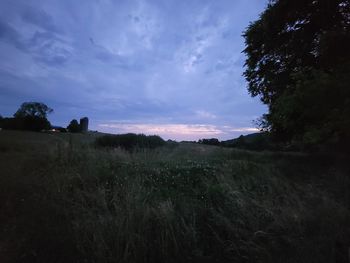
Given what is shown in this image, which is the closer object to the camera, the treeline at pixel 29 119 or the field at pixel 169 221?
the field at pixel 169 221

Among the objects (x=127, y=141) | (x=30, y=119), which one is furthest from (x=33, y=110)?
(x=127, y=141)

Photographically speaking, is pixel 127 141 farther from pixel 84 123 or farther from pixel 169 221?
pixel 169 221

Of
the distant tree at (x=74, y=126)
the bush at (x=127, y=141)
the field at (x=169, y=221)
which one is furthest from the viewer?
the distant tree at (x=74, y=126)

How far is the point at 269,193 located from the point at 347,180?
102 inches

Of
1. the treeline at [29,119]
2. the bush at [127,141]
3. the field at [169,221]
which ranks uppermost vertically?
the treeline at [29,119]

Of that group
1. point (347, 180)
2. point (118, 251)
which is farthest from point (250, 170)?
point (118, 251)

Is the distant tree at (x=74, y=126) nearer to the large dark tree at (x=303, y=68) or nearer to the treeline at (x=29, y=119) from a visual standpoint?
the treeline at (x=29, y=119)

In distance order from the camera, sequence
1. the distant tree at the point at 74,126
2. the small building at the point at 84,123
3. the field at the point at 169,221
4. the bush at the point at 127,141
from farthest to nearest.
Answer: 1. the small building at the point at 84,123
2. the distant tree at the point at 74,126
3. the bush at the point at 127,141
4. the field at the point at 169,221

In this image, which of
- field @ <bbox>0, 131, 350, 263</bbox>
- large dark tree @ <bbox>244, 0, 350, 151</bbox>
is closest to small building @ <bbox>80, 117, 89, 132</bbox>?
large dark tree @ <bbox>244, 0, 350, 151</bbox>

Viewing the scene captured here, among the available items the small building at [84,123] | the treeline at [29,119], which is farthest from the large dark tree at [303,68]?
the small building at [84,123]

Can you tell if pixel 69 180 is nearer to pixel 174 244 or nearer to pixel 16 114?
pixel 174 244

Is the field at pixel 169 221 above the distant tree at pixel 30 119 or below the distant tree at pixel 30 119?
below

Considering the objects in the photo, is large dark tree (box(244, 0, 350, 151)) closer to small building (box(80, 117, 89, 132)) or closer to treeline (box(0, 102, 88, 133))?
treeline (box(0, 102, 88, 133))

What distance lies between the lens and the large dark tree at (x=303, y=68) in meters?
10.1
